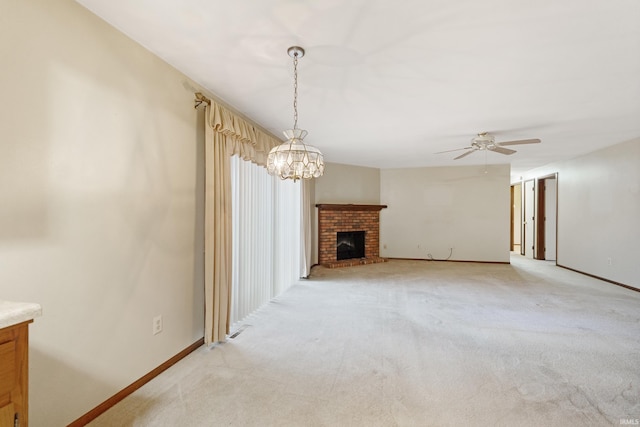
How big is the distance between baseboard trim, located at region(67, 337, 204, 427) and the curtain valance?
183cm

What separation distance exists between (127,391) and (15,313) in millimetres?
1348

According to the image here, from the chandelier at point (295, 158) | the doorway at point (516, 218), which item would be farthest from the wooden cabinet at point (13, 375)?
the doorway at point (516, 218)

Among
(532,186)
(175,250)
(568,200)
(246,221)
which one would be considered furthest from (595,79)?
(532,186)

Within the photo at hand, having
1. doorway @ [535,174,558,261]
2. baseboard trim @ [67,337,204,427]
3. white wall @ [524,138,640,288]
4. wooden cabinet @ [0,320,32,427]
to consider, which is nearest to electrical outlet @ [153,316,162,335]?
baseboard trim @ [67,337,204,427]

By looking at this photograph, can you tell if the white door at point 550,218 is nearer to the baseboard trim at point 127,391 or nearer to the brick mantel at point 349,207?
the brick mantel at point 349,207

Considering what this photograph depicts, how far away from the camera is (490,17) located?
5.53ft

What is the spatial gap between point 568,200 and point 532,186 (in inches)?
68.2

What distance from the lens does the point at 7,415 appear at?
0.88 meters

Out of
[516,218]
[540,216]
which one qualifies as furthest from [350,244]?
[516,218]

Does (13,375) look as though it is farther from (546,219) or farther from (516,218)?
(516,218)

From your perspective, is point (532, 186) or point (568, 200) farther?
point (532, 186)

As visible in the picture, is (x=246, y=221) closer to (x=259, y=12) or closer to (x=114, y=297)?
(x=114, y=297)

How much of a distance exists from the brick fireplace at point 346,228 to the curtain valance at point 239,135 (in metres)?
2.89

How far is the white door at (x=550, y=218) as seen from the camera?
7.04 m
